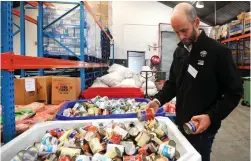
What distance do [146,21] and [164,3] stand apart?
4.19 ft

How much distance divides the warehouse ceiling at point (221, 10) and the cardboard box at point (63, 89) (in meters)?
6.73

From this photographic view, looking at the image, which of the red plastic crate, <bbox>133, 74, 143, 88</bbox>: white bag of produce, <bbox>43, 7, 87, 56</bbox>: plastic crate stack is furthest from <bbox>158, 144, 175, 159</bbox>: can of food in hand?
<bbox>133, 74, 143, 88</bbox>: white bag of produce

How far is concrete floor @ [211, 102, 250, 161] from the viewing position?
260cm

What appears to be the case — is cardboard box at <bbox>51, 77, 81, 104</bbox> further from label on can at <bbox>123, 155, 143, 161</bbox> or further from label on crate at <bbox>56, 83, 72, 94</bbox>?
label on can at <bbox>123, 155, 143, 161</bbox>

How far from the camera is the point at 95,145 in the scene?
3.31 ft

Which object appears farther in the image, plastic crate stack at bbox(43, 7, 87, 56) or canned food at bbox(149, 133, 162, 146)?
plastic crate stack at bbox(43, 7, 87, 56)

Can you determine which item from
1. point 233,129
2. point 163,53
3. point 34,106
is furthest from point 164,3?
point 34,106

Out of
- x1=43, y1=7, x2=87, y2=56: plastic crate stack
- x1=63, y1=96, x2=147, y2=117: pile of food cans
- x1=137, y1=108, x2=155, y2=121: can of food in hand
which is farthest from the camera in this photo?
x1=43, y1=7, x2=87, y2=56: plastic crate stack

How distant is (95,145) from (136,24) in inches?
342

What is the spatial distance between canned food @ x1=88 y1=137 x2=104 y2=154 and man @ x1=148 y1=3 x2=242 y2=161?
521 millimetres

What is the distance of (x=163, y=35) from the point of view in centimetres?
948

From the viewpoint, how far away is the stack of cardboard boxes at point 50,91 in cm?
225

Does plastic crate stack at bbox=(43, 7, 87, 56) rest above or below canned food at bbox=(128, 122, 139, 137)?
above

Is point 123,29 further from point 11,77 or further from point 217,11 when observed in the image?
point 11,77
